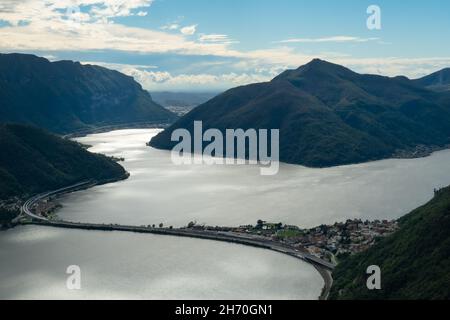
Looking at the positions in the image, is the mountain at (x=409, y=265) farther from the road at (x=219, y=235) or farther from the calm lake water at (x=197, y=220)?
the calm lake water at (x=197, y=220)

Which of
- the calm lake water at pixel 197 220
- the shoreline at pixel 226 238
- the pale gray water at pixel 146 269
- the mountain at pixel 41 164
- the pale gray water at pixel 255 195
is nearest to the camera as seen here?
the pale gray water at pixel 146 269

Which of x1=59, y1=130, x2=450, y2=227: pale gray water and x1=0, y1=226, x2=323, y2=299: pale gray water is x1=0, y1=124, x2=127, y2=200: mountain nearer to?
x1=59, y1=130, x2=450, y2=227: pale gray water

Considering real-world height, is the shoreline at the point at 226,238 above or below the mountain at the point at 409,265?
below

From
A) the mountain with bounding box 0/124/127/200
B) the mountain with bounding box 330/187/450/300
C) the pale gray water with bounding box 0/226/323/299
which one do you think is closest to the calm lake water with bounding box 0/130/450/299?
the pale gray water with bounding box 0/226/323/299

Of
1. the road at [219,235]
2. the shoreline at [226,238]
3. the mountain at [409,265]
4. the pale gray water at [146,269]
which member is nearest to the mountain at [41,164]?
the road at [219,235]

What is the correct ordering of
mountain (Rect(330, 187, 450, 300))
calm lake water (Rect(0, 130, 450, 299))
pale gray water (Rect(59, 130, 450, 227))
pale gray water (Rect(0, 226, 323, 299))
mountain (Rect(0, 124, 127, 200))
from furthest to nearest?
1. mountain (Rect(0, 124, 127, 200))
2. pale gray water (Rect(59, 130, 450, 227))
3. calm lake water (Rect(0, 130, 450, 299))
4. pale gray water (Rect(0, 226, 323, 299))
5. mountain (Rect(330, 187, 450, 300))
